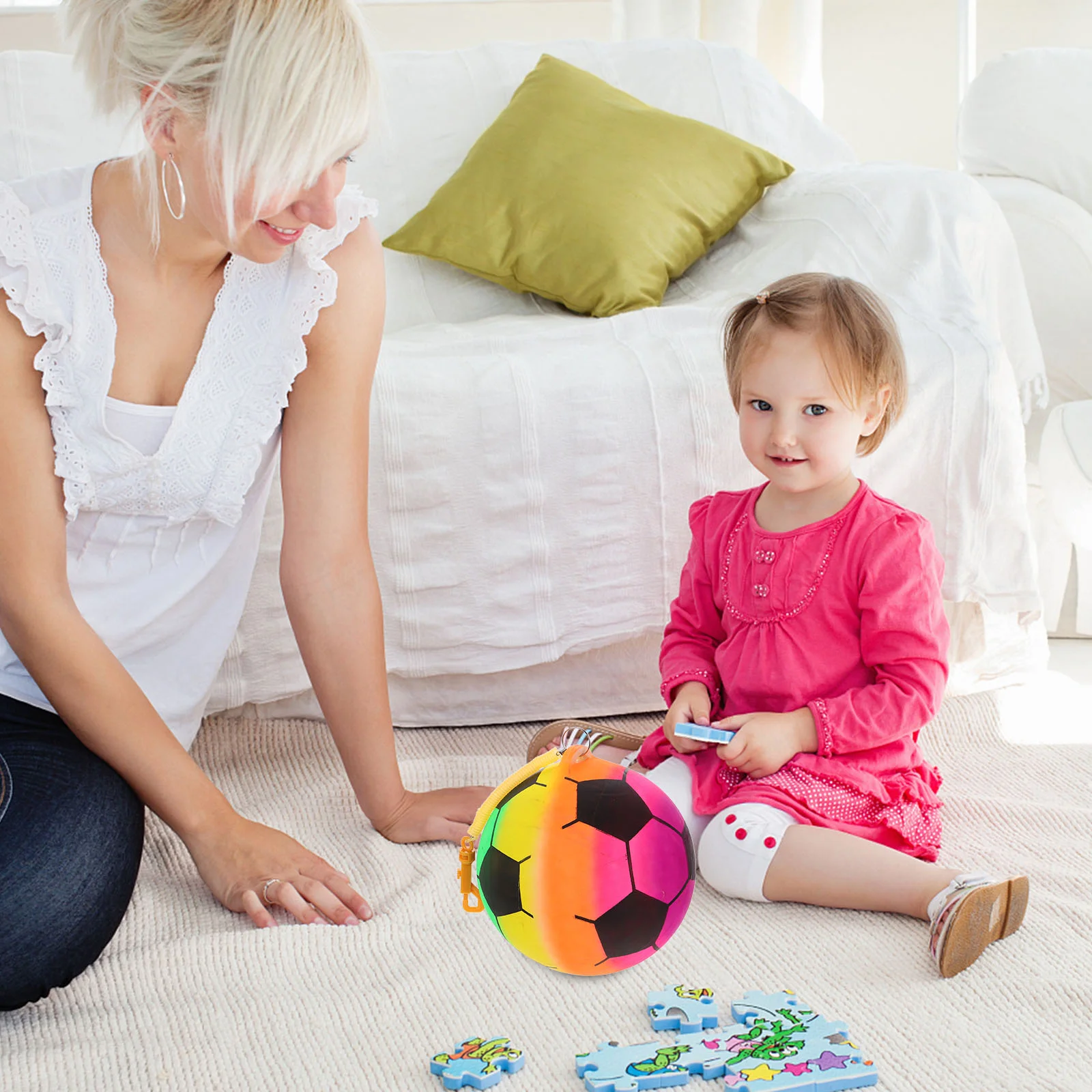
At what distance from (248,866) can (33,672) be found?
0.79 feet

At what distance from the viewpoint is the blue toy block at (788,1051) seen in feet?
2.51

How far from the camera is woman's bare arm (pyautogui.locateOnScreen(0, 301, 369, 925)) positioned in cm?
99

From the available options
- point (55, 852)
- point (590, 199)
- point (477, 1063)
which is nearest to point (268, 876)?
point (55, 852)

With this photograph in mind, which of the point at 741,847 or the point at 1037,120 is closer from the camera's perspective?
the point at 741,847

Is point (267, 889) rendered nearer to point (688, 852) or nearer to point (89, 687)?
point (89, 687)

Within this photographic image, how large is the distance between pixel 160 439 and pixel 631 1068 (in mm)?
656

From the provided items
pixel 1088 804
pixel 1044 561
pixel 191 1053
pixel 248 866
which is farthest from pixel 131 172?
pixel 1044 561

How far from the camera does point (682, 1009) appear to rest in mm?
854

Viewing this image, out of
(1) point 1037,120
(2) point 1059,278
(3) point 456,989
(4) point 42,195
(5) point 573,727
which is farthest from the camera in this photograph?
(1) point 1037,120

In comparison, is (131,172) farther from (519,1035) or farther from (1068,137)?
(1068,137)

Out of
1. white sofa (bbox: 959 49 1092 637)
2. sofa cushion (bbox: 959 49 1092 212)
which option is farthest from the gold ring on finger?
sofa cushion (bbox: 959 49 1092 212)

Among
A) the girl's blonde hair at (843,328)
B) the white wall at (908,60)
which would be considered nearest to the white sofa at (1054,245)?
the girl's blonde hair at (843,328)

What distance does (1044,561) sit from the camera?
1.80m

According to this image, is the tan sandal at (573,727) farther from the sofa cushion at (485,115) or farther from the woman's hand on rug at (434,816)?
the sofa cushion at (485,115)
